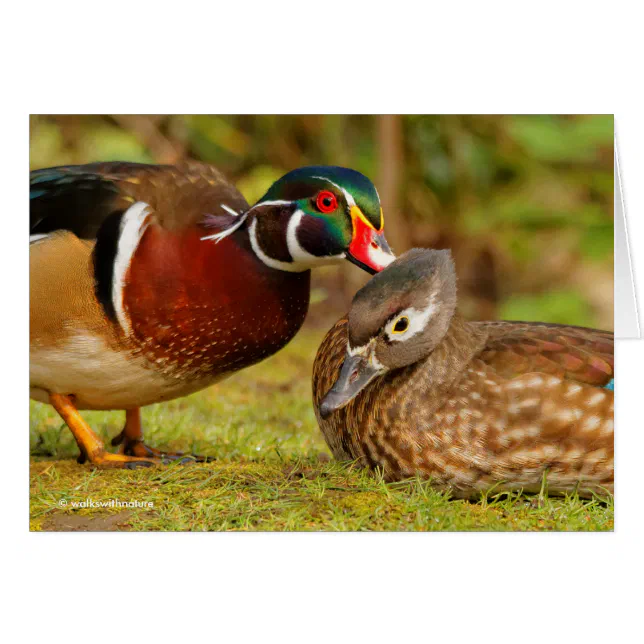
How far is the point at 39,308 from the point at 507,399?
170 centimetres

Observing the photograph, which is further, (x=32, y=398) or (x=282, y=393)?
(x=282, y=393)

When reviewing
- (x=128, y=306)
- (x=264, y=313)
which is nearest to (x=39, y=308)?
(x=128, y=306)

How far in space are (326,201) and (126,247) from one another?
75 cm

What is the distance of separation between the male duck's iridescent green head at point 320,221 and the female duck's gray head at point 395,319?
209 millimetres

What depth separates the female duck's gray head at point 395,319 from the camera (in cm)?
335

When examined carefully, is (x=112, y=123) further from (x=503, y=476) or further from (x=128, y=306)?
(x=503, y=476)

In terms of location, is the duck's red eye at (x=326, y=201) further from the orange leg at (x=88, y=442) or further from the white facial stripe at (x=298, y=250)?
the orange leg at (x=88, y=442)

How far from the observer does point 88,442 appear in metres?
3.88

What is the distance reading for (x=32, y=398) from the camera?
3910mm

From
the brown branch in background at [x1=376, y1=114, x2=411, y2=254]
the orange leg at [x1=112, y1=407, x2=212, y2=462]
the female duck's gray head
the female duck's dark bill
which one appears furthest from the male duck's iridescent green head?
the brown branch in background at [x1=376, y1=114, x2=411, y2=254]

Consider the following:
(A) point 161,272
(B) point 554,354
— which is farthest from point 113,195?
(B) point 554,354

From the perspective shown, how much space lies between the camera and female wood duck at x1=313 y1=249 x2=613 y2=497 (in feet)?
11.2

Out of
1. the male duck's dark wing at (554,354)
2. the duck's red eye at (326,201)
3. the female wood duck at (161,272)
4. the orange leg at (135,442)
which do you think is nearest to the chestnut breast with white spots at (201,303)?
the female wood duck at (161,272)

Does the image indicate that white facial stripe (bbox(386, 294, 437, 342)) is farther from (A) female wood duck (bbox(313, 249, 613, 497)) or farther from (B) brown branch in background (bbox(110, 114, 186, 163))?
(B) brown branch in background (bbox(110, 114, 186, 163))
